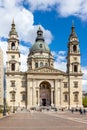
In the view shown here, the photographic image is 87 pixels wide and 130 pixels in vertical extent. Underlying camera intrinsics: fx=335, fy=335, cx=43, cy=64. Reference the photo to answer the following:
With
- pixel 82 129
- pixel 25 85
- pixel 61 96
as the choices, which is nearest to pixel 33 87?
pixel 25 85

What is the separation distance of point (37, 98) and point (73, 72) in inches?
664

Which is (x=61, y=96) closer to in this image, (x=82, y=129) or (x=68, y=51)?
(x=68, y=51)

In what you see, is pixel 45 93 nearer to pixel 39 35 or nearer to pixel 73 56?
pixel 73 56

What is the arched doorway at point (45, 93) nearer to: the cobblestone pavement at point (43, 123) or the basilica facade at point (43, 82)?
the basilica facade at point (43, 82)

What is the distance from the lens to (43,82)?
127625mm

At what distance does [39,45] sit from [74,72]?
27334 millimetres

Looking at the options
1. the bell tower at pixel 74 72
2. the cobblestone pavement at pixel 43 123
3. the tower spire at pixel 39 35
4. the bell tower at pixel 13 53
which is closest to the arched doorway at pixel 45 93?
the bell tower at pixel 74 72

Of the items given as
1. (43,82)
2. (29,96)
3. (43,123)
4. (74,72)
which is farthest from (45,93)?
(43,123)

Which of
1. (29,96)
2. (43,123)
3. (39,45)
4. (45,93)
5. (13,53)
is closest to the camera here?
(43,123)

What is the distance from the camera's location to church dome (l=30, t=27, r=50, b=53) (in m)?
146

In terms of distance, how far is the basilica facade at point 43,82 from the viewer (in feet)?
404

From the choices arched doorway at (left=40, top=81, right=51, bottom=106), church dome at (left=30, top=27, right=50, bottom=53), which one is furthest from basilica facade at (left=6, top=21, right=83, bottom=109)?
church dome at (left=30, top=27, right=50, bottom=53)

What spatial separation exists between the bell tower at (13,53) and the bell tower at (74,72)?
20079mm

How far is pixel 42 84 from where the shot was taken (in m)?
130
